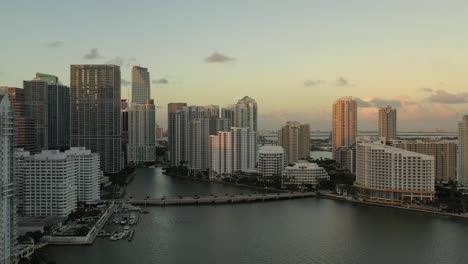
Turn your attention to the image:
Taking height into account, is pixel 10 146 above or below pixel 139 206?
above

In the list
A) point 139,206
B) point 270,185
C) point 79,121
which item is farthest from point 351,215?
point 79,121

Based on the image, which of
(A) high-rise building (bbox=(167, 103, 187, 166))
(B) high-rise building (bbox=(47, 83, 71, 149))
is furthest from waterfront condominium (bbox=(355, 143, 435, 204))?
(B) high-rise building (bbox=(47, 83, 71, 149))

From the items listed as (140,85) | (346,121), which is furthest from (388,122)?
(140,85)

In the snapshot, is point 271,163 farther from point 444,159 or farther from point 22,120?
point 22,120

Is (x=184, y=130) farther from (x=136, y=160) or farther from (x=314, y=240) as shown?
(x=314, y=240)

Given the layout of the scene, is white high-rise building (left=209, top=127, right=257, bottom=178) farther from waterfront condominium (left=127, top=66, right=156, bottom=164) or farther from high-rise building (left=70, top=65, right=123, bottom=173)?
waterfront condominium (left=127, top=66, right=156, bottom=164)

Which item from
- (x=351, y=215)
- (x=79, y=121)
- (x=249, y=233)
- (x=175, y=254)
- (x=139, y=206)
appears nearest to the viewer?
(x=175, y=254)
